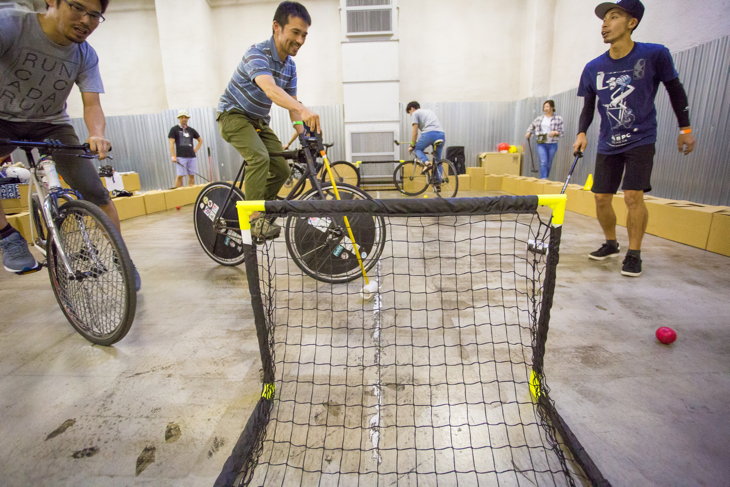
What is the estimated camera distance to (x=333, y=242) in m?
2.14

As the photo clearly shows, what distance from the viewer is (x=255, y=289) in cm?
112

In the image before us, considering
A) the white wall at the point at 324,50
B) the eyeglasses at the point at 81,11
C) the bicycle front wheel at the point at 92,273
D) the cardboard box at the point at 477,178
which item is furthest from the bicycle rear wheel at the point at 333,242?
the white wall at the point at 324,50

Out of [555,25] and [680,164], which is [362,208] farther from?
[555,25]

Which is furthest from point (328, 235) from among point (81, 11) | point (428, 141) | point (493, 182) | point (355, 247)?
point (493, 182)

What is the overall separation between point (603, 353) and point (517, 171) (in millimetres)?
7349

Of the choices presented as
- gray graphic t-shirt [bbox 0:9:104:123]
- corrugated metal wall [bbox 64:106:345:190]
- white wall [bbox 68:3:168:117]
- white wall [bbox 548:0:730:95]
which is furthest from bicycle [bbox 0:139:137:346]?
white wall [bbox 68:3:168:117]

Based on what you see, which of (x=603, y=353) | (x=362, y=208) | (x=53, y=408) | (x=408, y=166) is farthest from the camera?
(x=408, y=166)

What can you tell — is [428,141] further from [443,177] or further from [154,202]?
[154,202]

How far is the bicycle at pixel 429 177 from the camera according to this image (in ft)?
18.7

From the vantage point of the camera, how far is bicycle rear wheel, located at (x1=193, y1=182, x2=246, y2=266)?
2.54 m

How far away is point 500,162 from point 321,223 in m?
6.90

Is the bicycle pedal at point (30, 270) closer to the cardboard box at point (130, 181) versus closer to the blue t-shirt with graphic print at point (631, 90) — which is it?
the blue t-shirt with graphic print at point (631, 90)

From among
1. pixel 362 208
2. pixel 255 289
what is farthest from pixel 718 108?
pixel 255 289

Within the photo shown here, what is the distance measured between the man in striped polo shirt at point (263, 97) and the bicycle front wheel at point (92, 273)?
660 millimetres
